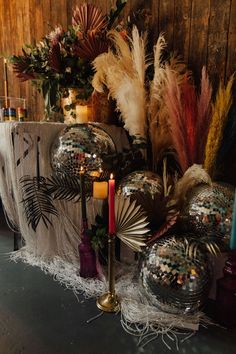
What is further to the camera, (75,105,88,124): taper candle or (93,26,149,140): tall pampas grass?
(75,105,88,124): taper candle

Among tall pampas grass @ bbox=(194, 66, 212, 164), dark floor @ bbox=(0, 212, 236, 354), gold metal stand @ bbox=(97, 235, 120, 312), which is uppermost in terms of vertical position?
tall pampas grass @ bbox=(194, 66, 212, 164)

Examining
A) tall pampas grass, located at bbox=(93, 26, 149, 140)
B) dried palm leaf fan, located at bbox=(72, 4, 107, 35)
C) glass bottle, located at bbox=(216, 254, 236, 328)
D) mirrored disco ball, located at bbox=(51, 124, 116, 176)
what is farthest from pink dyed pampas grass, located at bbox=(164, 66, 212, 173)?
dried palm leaf fan, located at bbox=(72, 4, 107, 35)

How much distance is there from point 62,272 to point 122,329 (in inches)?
17.2

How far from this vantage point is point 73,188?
123 cm

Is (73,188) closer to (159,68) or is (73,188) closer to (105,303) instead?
(105,303)

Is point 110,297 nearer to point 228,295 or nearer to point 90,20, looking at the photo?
point 228,295

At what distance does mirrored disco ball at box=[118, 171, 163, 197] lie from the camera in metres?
1.07

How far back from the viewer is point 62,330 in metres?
0.87

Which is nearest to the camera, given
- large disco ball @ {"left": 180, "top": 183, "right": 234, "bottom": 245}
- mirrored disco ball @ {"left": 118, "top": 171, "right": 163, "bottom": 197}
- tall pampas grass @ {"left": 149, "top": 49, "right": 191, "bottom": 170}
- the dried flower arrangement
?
large disco ball @ {"left": 180, "top": 183, "right": 234, "bottom": 245}

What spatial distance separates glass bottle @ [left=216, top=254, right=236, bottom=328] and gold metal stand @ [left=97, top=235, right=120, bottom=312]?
1.19 ft

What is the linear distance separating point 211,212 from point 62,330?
0.65 metres

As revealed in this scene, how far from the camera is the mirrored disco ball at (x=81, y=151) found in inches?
45.2

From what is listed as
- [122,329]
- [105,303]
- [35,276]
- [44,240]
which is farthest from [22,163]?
[122,329]

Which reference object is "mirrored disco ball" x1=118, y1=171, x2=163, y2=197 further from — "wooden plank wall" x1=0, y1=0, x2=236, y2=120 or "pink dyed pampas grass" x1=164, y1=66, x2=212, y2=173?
"wooden plank wall" x1=0, y1=0, x2=236, y2=120
